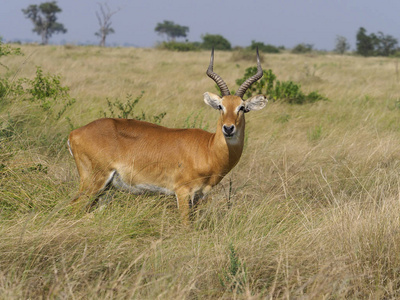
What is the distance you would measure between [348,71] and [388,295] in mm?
18788

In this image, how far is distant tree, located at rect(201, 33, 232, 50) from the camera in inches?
2015

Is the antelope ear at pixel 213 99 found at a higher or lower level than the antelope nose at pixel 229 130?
higher

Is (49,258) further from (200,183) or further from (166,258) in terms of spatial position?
(200,183)

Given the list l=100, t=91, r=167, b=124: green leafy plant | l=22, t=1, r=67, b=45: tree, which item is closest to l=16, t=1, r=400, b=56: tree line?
l=22, t=1, r=67, b=45: tree

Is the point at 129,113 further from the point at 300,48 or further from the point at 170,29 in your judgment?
the point at 170,29

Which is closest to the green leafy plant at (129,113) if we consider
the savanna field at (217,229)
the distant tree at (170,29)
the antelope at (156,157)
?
the savanna field at (217,229)

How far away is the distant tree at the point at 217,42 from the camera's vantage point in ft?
168

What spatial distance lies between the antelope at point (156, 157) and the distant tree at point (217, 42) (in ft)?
153

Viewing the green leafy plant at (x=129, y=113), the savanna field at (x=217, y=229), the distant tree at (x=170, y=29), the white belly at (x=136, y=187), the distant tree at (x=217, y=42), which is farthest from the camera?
the distant tree at (x=170, y=29)

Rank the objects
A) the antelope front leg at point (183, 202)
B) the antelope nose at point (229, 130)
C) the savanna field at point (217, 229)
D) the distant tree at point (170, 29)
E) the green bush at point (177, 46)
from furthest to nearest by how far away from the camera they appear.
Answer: the distant tree at point (170, 29) → the green bush at point (177, 46) → the antelope front leg at point (183, 202) → the antelope nose at point (229, 130) → the savanna field at point (217, 229)

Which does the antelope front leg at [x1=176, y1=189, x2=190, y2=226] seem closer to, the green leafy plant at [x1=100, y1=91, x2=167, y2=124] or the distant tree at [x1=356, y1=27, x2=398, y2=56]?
the green leafy plant at [x1=100, y1=91, x2=167, y2=124]

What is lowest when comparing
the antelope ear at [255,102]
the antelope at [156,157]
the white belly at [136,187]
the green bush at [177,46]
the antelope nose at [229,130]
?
the white belly at [136,187]

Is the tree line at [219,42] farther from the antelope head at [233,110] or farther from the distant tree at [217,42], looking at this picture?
the antelope head at [233,110]

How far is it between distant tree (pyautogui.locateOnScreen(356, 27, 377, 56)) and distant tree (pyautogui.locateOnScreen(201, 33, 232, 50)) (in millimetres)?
14630
